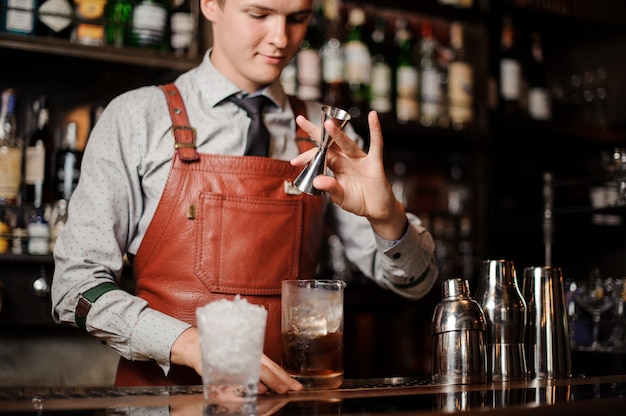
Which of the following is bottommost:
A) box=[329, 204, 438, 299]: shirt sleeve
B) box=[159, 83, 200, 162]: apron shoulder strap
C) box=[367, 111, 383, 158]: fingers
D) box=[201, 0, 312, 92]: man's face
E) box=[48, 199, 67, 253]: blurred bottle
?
box=[329, 204, 438, 299]: shirt sleeve

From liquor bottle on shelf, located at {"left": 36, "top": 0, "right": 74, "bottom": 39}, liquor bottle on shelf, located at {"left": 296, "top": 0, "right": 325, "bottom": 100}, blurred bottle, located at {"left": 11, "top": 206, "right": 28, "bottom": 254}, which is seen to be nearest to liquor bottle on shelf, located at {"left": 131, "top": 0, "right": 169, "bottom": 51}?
liquor bottle on shelf, located at {"left": 36, "top": 0, "right": 74, "bottom": 39}

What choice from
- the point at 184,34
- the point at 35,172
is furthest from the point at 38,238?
the point at 184,34

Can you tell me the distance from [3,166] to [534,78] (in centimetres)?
231

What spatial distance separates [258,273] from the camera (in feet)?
5.36

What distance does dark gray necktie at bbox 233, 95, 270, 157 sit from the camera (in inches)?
70.1

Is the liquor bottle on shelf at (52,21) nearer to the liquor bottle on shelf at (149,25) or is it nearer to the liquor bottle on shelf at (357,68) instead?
the liquor bottle on shelf at (149,25)

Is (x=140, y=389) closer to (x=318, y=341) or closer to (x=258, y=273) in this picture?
(x=318, y=341)

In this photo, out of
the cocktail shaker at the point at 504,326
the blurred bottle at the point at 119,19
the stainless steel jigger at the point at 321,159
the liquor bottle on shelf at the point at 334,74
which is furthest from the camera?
the liquor bottle on shelf at the point at 334,74

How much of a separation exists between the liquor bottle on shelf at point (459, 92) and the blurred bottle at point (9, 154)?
5.11 ft

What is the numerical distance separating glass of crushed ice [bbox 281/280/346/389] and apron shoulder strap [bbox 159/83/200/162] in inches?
22.1

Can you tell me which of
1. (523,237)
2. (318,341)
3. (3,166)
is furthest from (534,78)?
(318,341)

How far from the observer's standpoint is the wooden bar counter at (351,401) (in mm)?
940

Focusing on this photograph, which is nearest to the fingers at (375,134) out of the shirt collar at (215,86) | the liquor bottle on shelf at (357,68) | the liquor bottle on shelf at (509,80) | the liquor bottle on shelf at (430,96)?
the shirt collar at (215,86)

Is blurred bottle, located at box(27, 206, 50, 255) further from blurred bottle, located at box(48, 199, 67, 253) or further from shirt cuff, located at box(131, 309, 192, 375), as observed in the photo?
shirt cuff, located at box(131, 309, 192, 375)
